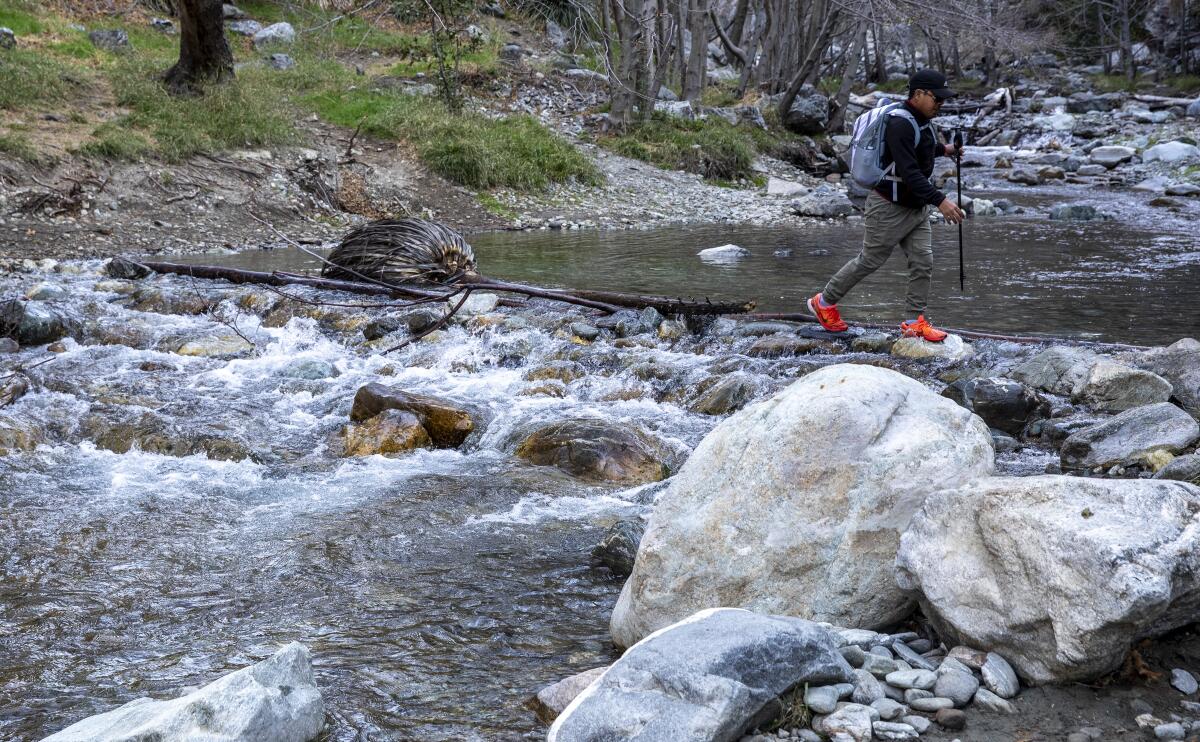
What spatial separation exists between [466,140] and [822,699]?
55.7 feet

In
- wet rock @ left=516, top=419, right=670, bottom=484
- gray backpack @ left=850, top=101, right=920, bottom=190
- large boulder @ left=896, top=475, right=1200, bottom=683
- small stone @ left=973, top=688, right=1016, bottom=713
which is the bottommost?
wet rock @ left=516, top=419, right=670, bottom=484

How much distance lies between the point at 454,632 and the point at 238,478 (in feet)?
8.67

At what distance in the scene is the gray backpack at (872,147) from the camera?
7184mm

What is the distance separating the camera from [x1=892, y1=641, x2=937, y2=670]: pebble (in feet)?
10.6

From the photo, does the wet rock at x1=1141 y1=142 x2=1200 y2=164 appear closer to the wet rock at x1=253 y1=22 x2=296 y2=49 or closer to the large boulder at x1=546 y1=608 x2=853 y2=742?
the wet rock at x1=253 y1=22 x2=296 y2=49

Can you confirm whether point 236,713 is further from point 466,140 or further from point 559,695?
point 466,140

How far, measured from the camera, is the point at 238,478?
20.0 ft

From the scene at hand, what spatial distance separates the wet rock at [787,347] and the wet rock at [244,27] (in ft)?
70.6

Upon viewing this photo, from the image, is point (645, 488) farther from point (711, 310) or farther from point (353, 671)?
point (711, 310)

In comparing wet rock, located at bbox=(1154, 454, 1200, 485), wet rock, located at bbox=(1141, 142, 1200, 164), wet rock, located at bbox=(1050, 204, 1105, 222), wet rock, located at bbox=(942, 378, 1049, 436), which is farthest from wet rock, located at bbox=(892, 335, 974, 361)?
wet rock, located at bbox=(1141, 142, 1200, 164)

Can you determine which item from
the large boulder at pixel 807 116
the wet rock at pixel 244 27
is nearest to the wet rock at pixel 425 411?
the wet rock at pixel 244 27

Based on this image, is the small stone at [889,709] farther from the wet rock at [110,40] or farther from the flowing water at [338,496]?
the wet rock at [110,40]

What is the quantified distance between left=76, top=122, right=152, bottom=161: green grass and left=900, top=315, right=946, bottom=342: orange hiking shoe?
1270 centimetres

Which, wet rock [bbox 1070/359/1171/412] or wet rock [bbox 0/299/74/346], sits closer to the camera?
wet rock [bbox 1070/359/1171/412]
